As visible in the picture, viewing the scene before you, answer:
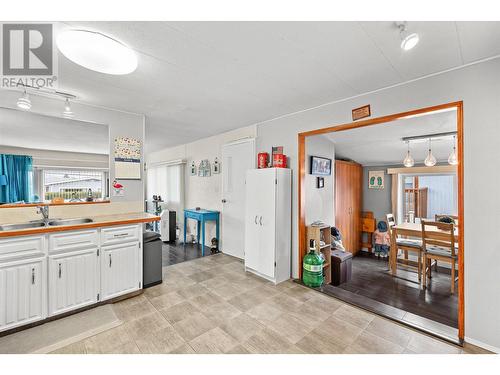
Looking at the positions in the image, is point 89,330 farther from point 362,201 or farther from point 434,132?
point 362,201

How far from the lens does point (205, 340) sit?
180cm

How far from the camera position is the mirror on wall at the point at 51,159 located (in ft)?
7.70

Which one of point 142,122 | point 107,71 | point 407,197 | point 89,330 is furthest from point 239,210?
point 407,197

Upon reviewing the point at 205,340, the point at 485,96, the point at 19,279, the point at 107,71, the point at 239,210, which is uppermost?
the point at 107,71

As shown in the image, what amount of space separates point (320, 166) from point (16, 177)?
3.96m

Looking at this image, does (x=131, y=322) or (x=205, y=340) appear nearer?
(x=205, y=340)

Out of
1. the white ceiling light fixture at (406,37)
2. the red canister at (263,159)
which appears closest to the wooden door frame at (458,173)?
the red canister at (263,159)

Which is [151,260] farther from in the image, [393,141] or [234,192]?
[393,141]

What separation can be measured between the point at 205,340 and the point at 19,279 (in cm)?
168

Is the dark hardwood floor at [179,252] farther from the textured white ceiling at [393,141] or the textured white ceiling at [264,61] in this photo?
the textured white ceiling at [393,141]

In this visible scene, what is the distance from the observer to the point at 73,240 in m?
2.09

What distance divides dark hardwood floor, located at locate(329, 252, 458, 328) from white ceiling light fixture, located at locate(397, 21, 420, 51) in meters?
2.58

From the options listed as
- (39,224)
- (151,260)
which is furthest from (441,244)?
(39,224)

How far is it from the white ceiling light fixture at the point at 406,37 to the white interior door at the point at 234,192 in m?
2.45
